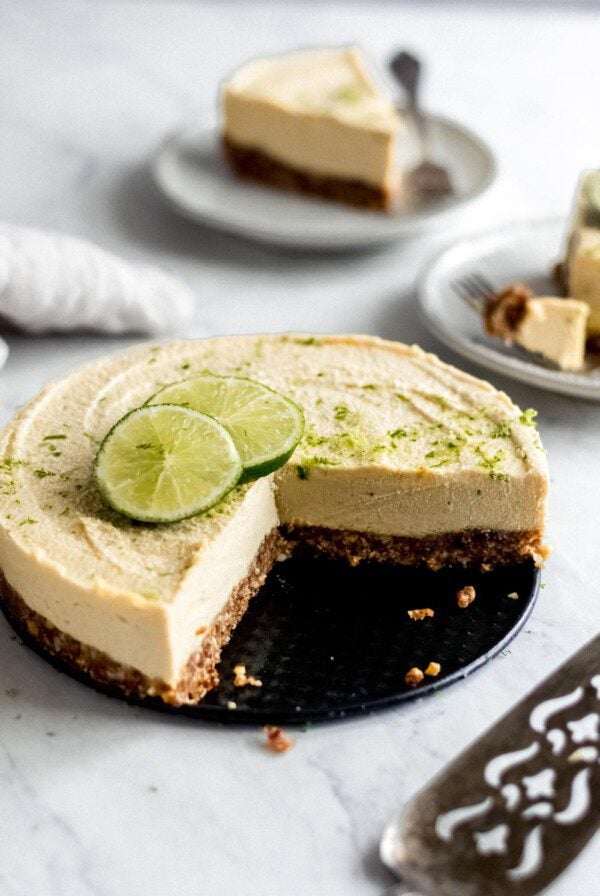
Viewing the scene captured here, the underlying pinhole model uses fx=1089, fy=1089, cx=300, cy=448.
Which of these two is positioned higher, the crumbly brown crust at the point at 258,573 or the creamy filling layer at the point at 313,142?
the creamy filling layer at the point at 313,142

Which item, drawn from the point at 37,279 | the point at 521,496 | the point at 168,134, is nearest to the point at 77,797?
the point at 521,496

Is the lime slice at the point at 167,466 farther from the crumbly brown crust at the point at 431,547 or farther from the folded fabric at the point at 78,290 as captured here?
the folded fabric at the point at 78,290

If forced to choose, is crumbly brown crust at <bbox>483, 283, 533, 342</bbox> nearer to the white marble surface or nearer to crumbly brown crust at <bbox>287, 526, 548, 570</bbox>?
the white marble surface

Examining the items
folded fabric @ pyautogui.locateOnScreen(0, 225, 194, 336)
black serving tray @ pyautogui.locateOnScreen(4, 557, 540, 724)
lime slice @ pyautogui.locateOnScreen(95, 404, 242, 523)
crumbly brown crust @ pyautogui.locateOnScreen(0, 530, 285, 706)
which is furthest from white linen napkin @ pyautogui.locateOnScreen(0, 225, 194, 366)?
black serving tray @ pyautogui.locateOnScreen(4, 557, 540, 724)

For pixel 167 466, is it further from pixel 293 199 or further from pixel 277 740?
pixel 293 199

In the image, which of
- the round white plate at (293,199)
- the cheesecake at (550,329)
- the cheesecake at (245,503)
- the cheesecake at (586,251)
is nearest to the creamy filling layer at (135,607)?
the cheesecake at (245,503)

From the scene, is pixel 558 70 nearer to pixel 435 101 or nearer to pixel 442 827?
pixel 435 101

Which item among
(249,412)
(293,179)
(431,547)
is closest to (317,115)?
(293,179)
